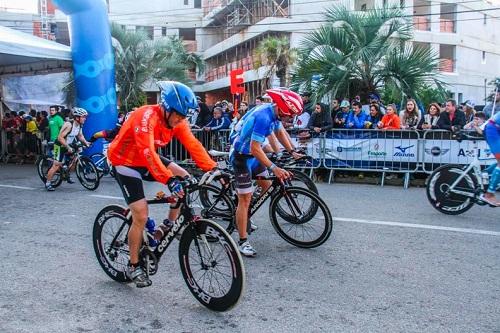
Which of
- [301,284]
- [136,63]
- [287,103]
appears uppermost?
[136,63]

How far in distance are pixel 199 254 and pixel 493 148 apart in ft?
16.0

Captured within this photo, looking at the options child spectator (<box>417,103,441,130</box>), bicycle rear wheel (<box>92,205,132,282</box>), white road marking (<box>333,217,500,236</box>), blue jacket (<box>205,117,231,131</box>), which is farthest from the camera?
blue jacket (<box>205,117,231,131</box>)

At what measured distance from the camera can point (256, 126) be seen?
5633 millimetres

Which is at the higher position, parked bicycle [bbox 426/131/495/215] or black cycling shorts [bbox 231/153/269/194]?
black cycling shorts [bbox 231/153/269/194]

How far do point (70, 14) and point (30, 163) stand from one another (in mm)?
5565

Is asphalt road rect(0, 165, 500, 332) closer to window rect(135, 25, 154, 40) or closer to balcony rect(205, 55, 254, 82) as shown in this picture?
window rect(135, 25, 154, 40)

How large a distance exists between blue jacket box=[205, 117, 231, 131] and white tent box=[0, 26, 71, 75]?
502 cm

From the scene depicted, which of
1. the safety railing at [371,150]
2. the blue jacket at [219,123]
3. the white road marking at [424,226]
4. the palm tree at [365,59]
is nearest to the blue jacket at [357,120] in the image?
the safety railing at [371,150]

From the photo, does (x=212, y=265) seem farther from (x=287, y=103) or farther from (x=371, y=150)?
(x=371, y=150)

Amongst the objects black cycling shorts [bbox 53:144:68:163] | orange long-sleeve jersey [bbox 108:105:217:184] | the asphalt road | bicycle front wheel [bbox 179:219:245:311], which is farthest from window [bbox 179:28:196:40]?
bicycle front wheel [bbox 179:219:245:311]

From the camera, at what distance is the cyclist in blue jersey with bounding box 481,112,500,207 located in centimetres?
717

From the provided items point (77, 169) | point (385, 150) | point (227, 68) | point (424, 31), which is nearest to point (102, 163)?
point (77, 169)

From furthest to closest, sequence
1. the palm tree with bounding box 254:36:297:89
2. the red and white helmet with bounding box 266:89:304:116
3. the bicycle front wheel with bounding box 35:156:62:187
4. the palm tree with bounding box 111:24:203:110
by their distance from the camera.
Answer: the palm tree with bounding box 254:36:297:89 < the palm tree with bounding box 111:24:203:110 < the bicycle front wheel with bounding box 35:156:62:187 < the red and white helmet with bounding box 266:89:304:116

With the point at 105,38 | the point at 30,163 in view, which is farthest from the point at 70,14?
the point at 30,163
